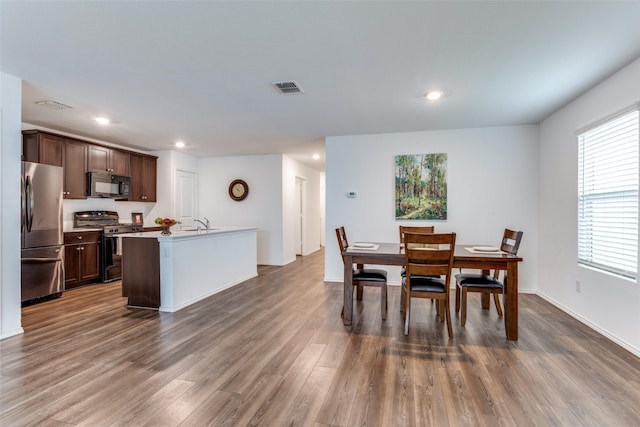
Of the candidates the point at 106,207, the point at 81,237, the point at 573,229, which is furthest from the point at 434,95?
the point at 106,207

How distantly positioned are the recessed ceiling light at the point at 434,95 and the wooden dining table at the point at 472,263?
1679mm

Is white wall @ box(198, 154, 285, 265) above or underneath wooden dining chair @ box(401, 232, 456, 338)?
above

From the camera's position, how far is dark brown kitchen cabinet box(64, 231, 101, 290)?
4649 mm

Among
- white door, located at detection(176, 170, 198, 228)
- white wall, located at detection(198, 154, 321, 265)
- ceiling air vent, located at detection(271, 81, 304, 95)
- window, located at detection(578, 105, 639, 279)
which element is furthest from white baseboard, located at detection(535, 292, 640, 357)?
white door, located at detection(176, 170, 198, 228)

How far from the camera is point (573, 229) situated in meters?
3.58

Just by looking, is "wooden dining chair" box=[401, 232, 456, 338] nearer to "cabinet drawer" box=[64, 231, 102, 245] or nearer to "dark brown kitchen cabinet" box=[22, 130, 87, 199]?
"cabinet drawer" box=[64, 231, 102, 245]

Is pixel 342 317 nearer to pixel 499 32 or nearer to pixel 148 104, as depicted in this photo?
pixel 499 32

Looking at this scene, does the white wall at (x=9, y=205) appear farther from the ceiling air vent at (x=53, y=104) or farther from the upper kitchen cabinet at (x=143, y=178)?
the upper kitchen cabinet at (x=143, y=178)

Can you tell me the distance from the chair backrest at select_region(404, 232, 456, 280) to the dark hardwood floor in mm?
623

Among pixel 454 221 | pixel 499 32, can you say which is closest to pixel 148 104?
pixel 499 32

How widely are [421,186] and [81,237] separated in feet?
17.3

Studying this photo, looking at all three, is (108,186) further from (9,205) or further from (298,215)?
(298,215)

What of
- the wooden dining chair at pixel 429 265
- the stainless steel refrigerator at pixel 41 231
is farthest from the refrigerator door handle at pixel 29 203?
the wooden dining chair at pixel 429 265

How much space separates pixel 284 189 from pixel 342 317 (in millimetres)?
3919
